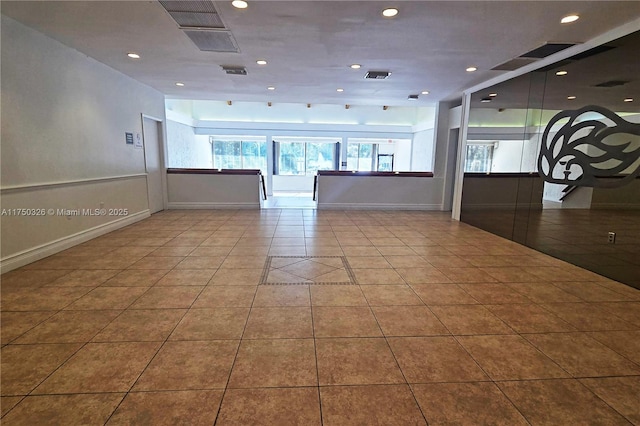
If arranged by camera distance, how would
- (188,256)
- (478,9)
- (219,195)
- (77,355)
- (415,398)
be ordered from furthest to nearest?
(219,195) → (188,256) → (478,9) → (77,355) → (415,398)

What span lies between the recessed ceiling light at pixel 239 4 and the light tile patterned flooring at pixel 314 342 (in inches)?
108

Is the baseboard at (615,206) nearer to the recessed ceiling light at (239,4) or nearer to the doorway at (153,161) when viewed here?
the recessed ceiling light at (239,4)

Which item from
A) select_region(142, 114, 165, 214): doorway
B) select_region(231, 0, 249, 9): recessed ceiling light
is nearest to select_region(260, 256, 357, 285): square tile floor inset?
select_region(231, 0, 249, 9): recessed ceiling light

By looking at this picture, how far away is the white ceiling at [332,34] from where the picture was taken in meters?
3.12

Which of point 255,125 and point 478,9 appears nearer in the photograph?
point 478,9

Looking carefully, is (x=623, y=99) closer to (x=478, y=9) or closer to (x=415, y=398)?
(x=478, y=9)

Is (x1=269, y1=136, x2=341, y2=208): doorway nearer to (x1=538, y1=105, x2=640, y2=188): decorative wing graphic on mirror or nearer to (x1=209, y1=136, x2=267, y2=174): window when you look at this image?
(x1=209, y1=136, x2=267, y2=174): window

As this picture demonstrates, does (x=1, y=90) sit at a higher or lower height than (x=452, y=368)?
higher

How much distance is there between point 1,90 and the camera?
3396 mm

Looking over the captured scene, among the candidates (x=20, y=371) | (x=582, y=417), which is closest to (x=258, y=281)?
(x=20, y=371)

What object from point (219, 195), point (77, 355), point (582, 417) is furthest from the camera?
point (219, 195)

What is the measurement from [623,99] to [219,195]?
24.7 feet

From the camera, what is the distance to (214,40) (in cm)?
402

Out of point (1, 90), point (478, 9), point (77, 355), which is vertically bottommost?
point (77, 355)
